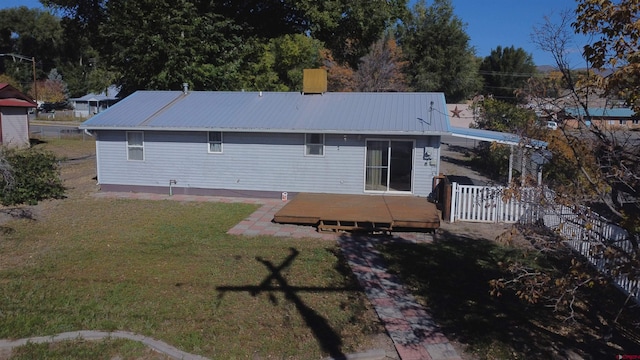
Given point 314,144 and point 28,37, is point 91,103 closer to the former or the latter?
point 28,37

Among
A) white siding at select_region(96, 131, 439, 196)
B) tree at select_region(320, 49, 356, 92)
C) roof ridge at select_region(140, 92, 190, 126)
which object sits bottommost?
white siding at select_region(96, 131, 439, 196)

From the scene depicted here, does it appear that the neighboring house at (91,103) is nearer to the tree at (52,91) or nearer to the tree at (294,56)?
the tree at (52,91)

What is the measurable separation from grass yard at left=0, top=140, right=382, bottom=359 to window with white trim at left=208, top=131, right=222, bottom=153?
420cm

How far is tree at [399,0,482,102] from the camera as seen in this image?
45719mm

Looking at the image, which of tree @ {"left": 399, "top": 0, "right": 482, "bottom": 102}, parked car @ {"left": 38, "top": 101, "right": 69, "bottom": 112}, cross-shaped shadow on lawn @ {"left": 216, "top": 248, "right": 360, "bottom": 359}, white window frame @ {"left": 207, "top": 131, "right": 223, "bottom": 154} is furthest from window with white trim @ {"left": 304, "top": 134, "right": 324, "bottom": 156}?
parked car @ {"left": 38, "top": 101, "right": 69, "bottom": 112}

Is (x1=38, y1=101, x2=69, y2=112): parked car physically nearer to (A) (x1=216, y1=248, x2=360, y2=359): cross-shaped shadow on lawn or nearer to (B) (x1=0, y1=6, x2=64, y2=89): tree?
(B) (x1=0, y1=6, x2=64, y2=89): tree

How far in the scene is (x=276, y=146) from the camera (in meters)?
15.3

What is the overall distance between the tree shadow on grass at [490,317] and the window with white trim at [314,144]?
20.2 feet

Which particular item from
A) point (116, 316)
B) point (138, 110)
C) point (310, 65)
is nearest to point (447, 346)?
point (116, 316)

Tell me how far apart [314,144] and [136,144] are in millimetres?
6319

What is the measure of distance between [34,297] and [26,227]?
528 cm

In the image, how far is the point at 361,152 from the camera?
14836 millimetres

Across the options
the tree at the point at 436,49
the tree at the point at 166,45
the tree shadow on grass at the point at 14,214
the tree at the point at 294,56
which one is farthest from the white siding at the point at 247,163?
the tree at the point at 436,49

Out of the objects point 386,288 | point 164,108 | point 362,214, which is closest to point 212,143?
point 164,108
